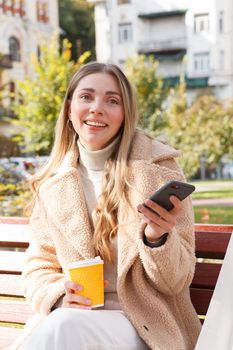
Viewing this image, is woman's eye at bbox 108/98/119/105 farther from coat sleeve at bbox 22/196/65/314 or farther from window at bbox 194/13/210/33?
window at bbox 194/13/210/33

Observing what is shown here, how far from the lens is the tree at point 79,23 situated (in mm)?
34219

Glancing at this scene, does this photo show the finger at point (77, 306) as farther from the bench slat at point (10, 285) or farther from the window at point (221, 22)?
the window at point (221, 22)

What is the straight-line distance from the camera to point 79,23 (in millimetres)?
35812

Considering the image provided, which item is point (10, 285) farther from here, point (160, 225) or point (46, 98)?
point (46, 98)

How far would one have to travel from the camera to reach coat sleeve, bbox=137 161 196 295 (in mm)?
2029

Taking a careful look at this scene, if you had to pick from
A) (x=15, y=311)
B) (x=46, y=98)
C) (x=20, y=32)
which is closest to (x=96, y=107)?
(x=15, y=311)

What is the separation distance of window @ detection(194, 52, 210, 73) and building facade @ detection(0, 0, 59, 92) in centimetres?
825

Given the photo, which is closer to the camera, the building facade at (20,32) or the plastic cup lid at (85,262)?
the plastic cup lid at (85,262)

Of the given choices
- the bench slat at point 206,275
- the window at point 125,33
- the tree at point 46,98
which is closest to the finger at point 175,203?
the bench slat at point 206,275

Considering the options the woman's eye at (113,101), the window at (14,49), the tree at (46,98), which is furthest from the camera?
the window at (14,49)

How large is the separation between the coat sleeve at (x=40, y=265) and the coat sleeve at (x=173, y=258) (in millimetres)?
392

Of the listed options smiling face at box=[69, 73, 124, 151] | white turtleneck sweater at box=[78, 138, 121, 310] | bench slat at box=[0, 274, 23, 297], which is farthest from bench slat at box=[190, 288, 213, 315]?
bench slat at box=[0, 274, 23, 297]

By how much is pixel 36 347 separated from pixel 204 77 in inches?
1306

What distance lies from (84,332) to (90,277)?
0.18 meters
